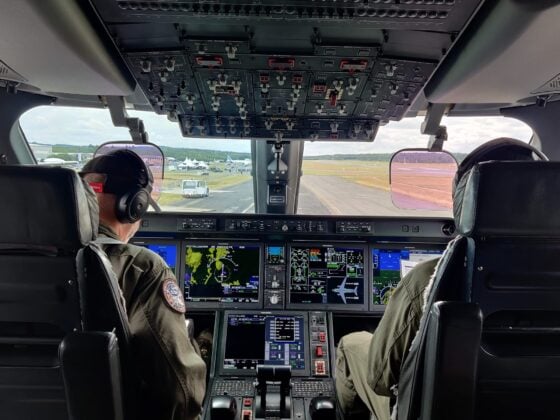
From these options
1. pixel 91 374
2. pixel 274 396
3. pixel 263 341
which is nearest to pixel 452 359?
pixel 91 374

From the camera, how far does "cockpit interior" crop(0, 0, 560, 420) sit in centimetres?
132

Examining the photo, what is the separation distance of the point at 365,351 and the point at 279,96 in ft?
4.07

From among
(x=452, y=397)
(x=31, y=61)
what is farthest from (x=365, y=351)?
(x=31, y=61)

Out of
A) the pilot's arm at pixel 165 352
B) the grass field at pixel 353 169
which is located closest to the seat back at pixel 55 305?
the pilot's arm at pixel 165 352

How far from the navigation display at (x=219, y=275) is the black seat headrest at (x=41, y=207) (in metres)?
1.69

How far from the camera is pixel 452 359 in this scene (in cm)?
137

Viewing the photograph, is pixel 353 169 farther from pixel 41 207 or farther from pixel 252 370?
pixel 41 207

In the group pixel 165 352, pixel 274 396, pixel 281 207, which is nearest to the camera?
pixel 165 352

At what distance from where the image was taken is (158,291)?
155 centimetres

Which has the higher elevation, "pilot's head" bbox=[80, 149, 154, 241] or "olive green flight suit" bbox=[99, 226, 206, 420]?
"pilot's head" bbox=[80, 149, 154, 241]

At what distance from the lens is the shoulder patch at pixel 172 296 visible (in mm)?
1551

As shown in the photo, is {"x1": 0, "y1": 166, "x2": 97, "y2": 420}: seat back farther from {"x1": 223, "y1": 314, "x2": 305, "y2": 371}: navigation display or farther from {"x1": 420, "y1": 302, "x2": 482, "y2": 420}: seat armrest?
{"x1": 223, "y1": 314, "x2": 305, "y2": 371}: navigation display

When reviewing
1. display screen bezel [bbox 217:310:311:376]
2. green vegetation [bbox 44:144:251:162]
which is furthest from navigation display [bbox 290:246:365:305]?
green vegetation [bbox 44:144:251:162]

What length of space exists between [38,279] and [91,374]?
12.0 inches
